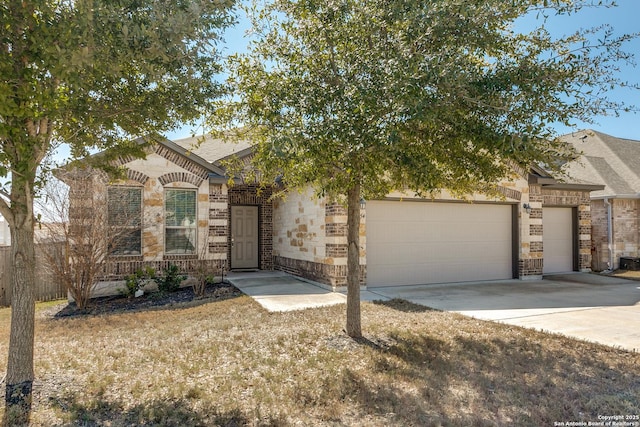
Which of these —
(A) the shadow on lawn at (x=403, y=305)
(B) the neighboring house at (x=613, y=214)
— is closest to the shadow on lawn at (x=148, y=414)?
(A) the shadow on lawn at (x=403, y=305)

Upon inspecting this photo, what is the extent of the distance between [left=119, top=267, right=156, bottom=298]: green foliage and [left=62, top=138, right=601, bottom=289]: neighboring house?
11.9 inches

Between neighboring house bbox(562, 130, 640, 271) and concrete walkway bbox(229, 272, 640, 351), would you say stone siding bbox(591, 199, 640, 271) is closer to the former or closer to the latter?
neighboring house bbox(562, 130, 640, 271)

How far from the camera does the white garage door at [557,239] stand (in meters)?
13.4

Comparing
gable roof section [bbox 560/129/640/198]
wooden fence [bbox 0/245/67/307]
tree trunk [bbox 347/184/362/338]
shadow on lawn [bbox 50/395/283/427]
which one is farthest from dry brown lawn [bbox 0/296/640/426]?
gable roof section [bbox 560/129/640/198]

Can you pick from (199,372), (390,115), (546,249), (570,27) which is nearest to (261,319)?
(199,372)

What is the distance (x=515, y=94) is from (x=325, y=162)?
2208mm

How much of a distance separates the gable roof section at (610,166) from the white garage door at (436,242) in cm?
427

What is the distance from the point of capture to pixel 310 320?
6.79 m

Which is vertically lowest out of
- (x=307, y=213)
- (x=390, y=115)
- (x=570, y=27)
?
(x=307, y=213)

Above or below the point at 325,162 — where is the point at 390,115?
above

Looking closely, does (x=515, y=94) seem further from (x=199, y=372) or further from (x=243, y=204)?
(x=243, y=204)

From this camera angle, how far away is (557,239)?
13633 millimetres

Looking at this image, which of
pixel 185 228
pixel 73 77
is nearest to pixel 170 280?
pixel 185 228

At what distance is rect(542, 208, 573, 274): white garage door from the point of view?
44.0ft
